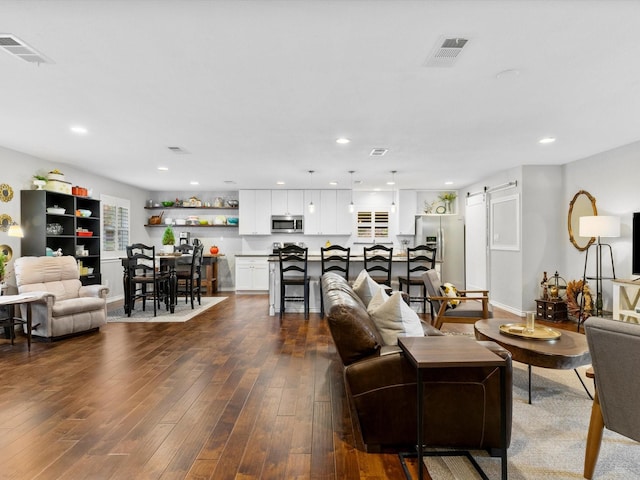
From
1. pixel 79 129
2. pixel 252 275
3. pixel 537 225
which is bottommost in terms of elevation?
pixel 252 275

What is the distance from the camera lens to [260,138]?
4.64 metres

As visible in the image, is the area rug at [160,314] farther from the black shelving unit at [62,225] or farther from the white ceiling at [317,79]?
the white ceiling at [317,79]

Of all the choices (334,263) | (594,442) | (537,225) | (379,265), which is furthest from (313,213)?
(594,442)

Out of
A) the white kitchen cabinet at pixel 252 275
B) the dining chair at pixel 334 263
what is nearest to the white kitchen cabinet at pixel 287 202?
the white kitchen cabinet at pixel 252 275

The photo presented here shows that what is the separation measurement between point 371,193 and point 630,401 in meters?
7.59

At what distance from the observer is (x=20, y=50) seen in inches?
98.5

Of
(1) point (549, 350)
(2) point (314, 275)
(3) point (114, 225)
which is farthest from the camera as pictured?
(3) point (114, 225)

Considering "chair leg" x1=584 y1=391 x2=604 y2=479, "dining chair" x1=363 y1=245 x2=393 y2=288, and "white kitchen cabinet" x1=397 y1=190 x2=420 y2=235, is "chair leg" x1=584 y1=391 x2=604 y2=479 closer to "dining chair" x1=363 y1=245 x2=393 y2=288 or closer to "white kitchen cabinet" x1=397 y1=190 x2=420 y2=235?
"dining chair" x1=363 y1=245 x2=393 y2=288

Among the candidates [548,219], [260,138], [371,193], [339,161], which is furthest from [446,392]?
[371,193]

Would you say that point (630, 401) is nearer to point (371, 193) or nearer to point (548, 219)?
point (548, 219)

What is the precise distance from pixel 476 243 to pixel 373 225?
2.28 metres

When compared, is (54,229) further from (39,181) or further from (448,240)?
(448,240)

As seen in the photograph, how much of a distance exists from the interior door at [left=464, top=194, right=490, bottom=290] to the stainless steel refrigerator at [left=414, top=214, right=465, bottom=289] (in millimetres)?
161

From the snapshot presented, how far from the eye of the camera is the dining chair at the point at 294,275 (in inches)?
227
